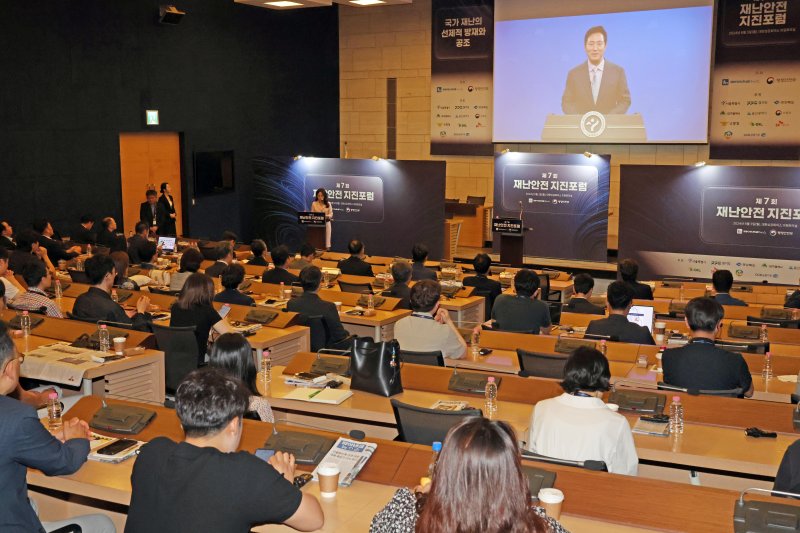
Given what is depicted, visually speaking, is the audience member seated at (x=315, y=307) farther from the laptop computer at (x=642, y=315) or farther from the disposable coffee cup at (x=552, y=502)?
the disposable coffee cup at (x=552, y=502)

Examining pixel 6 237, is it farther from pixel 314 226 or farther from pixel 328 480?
pixel 328 480

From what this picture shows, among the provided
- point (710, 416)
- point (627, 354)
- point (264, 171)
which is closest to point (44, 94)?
point (264, 171)

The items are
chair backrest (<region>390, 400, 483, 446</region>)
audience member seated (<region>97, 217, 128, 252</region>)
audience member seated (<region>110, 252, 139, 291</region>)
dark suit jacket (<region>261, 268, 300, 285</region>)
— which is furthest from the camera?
audience member seated (<region>97, 217, 128, 252</region>)

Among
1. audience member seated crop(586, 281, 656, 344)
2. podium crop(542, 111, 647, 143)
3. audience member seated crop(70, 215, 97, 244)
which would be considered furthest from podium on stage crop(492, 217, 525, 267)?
audience member seated crop(586, 281, 656, 344)

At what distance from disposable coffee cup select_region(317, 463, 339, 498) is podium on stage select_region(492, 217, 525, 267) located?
1012 cm

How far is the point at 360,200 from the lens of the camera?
1562cm

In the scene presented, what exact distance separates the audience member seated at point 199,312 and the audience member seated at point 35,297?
134cm

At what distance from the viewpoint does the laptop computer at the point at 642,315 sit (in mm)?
6957

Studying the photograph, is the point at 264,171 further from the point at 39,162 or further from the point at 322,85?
the point at 39,162

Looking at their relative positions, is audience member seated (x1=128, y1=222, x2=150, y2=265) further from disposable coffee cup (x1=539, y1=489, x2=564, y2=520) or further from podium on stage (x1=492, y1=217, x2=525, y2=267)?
disposable coffee cup (x1=539, y1=489, x2=564, y2=520)

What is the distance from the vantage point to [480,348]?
21.0 ft

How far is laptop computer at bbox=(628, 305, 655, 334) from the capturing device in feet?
22.8

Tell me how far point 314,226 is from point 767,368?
10048mm

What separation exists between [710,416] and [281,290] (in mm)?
4927
